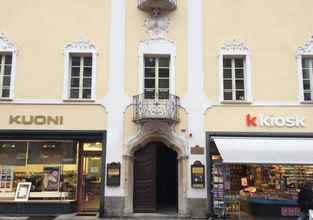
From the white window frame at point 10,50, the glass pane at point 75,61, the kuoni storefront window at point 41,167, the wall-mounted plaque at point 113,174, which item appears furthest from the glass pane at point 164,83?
the white window frame at point 10,50

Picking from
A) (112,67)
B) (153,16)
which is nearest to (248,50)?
(153,16)

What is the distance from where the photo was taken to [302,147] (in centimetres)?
1359

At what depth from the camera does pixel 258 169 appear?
46.8 ft

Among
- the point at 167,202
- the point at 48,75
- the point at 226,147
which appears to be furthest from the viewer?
the point at 167,202

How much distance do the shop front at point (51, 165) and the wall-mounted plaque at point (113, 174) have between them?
0.82 ft

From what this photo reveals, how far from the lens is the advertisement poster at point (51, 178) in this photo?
14344 mm

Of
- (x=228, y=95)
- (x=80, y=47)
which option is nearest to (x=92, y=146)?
(x=80, y=47)

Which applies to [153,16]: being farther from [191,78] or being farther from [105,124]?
[105,124]

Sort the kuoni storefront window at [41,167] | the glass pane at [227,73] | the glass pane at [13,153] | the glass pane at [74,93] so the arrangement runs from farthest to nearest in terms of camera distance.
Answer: the glass pane at [227,73] < the glass pane at [74,93] < the glass pane at [13,153] < the kuoni storefront window at [41,167]

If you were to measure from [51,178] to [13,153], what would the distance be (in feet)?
5.64

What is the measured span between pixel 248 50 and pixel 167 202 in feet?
24.1

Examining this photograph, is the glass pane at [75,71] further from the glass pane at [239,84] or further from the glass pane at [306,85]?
the glass pane at [306,85]

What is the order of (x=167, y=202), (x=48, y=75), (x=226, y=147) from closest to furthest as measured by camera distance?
(x=226, y=147)
(x=48, y=75)
(x=167, y=202)

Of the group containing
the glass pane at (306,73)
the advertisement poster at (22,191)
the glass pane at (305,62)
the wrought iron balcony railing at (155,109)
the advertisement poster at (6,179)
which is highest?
the glass pane at (305,62)
